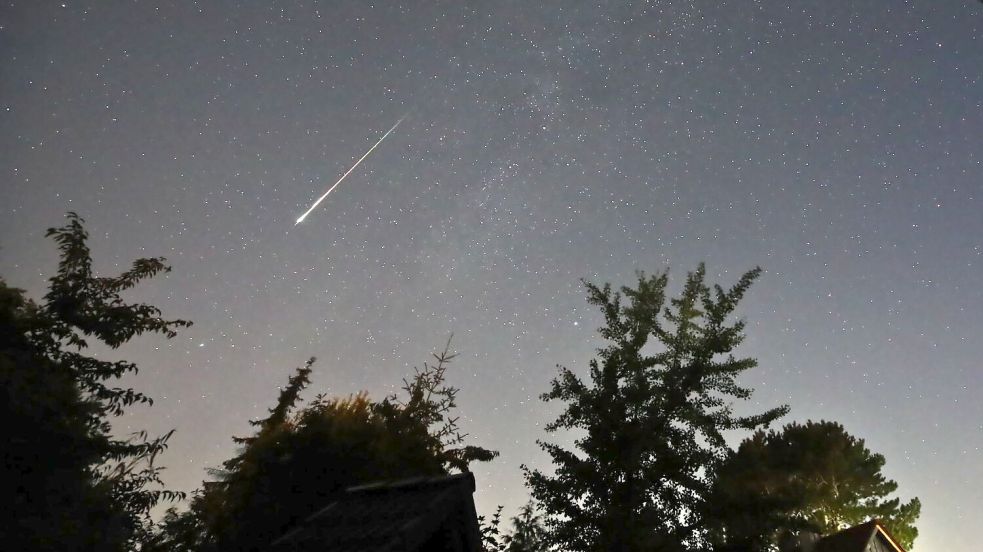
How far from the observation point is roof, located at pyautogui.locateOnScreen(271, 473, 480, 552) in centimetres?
580

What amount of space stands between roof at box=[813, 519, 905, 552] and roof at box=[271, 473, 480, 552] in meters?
27.4

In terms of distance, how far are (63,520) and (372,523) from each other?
38.2 feet

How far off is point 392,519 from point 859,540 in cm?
2922

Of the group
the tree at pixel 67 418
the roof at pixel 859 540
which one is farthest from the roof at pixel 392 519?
the roof at pixel 859 540

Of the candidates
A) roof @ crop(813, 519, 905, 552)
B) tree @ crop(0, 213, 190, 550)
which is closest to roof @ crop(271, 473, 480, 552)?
tree @ crop(0, 213, 190, 550)

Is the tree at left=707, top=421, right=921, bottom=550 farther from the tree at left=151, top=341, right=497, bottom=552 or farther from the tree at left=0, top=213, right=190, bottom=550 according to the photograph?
the tree at left=0, top=213, right=190, bottom=550

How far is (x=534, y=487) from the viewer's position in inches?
947

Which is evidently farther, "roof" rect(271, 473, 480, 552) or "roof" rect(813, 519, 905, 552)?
"roof" rect(813, 519, 905, 552)

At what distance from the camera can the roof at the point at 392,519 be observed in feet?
19.0

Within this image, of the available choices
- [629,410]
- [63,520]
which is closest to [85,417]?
[63,520]

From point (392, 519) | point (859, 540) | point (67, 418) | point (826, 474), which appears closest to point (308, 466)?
point (67, 418)

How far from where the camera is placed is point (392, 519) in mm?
6293

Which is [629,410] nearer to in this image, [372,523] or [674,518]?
[674,518]

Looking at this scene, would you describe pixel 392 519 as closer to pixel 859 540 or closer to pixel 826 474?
pixel 859 540
